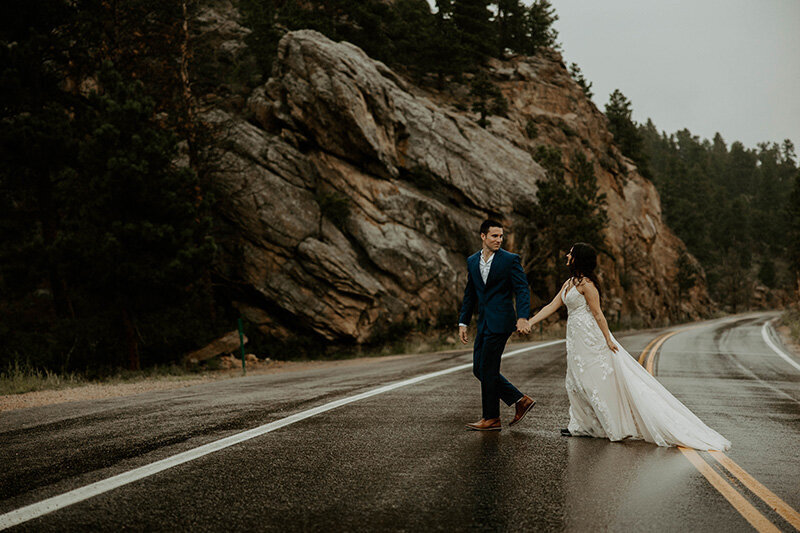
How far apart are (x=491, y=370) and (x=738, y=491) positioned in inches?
96.7

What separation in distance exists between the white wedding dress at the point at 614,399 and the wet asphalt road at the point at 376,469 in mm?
230

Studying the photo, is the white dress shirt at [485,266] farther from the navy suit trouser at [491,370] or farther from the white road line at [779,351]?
the white road line at [779,351]

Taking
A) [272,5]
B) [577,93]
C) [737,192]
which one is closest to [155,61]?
[272,5]

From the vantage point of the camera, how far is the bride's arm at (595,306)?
5.96 metres

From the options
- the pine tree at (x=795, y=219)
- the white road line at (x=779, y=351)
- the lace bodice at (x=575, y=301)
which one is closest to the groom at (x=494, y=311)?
the lace bodice at (x=575, y=301)

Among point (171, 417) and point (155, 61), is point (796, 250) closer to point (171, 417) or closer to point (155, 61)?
point (155, 61)

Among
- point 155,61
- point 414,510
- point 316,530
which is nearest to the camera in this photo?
point 316,530

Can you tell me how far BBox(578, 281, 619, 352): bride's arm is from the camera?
19.6ft

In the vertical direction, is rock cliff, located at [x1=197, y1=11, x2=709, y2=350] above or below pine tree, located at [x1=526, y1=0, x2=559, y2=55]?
below

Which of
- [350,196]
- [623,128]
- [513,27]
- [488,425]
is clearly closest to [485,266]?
[488,425]

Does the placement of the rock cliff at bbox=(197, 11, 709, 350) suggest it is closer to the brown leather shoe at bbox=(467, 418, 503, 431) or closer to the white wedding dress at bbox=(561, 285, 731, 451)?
the brown leather shoe at bbox=(467, 418, 503, 431)

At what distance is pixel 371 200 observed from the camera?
28922mm

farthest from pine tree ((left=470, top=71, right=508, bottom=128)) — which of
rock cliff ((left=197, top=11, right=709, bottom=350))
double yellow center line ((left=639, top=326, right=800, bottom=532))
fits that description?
double yellow center line ((left=639, top=326, right=800, bottom=532))

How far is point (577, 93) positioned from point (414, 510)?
57.2 m
